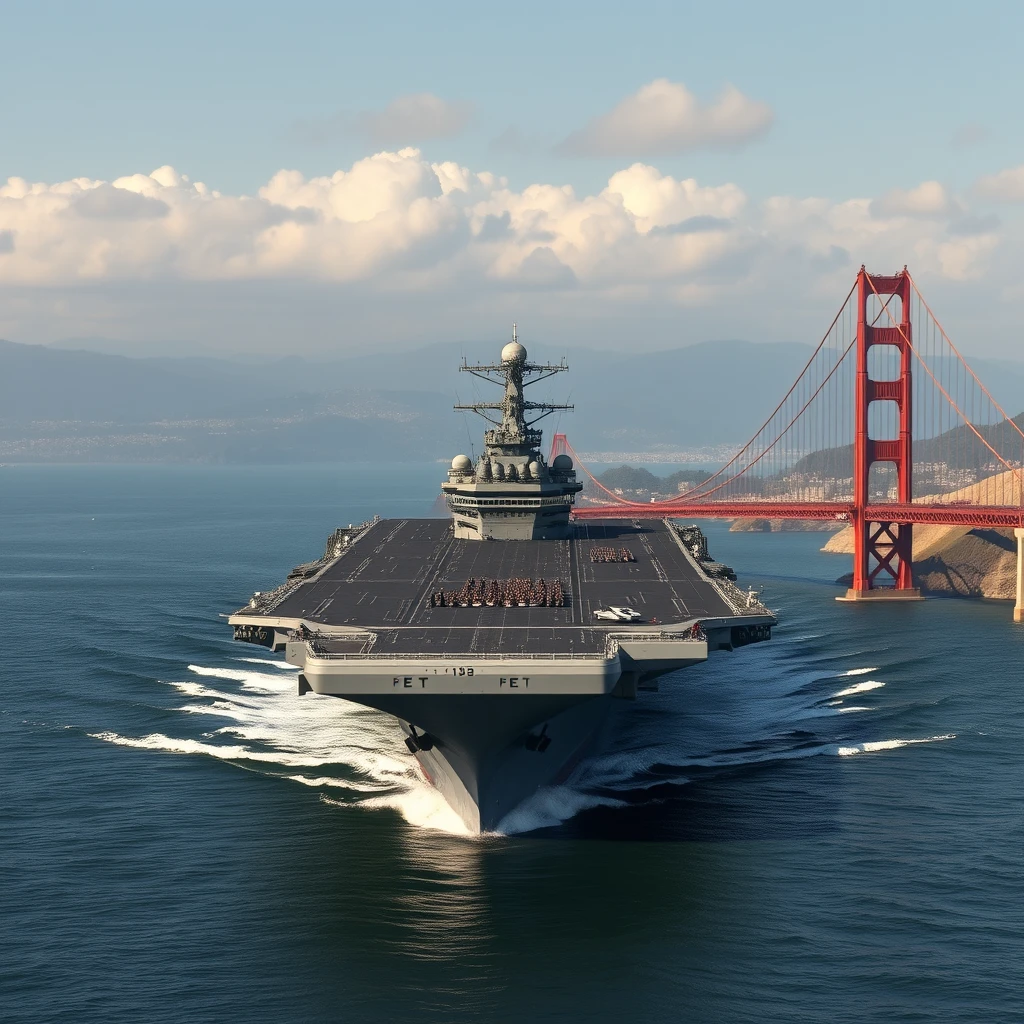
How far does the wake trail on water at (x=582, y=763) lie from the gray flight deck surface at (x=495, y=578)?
3.93 m

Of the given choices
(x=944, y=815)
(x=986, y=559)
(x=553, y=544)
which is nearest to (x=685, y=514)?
(x=986, y=559)

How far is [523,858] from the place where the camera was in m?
29.8

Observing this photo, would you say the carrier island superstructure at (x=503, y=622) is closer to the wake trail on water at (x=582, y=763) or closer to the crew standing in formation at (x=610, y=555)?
the crew standing in formation at (x=610, y=555)

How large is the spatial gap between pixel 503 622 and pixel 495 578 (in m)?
6.37

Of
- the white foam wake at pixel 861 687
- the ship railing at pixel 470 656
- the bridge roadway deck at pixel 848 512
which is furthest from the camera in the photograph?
the bridge roadway deck at pixel 848 512

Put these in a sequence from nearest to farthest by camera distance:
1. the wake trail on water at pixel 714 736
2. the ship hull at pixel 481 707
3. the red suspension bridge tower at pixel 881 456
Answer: the ship hull at pixel 481 707 → the wake trail on water at pixel 714 736 → the red suspension bridge tower at pixel 881 456

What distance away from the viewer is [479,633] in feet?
110

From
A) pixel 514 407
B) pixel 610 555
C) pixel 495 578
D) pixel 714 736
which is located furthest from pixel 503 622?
pixel 514 407

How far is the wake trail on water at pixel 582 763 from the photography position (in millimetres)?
34594

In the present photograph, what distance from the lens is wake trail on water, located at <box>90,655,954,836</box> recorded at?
34.6 m

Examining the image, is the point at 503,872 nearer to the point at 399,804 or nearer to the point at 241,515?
the point at 399,804

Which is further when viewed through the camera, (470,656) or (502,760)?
(502,760)

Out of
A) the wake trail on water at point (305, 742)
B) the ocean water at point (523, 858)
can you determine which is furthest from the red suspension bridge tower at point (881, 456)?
the wake trail on water at point (305, 742)

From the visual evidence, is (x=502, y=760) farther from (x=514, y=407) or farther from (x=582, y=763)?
(x=514, y=407)
